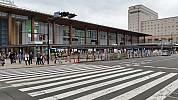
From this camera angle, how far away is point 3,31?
4753 centimetres

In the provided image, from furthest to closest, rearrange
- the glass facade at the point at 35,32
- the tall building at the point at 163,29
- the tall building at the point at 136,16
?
1. the tall building at the point at 136,16
2. the tall building at the point at 163,29
3. the glass facade at the point at 35,32

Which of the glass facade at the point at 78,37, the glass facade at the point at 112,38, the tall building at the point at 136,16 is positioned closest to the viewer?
the glass facade at the point at 78,37

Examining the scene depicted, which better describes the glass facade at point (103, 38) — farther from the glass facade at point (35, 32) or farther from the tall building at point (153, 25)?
the tall building at point (153, 25)

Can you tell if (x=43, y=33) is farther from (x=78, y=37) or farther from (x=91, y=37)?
(x=91, y=37)

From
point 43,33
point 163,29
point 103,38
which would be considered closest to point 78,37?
point 103,38

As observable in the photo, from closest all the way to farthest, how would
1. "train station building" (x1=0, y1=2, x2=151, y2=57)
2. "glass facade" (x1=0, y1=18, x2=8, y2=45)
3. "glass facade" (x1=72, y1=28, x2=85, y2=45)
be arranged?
1. "train station building" (x1=0, y1=2, x2=151, y2=57)
2. "glass facade" (x1=0, y1=18, x2=8, y2=45)
3. "glass facade" (x1=72, y1=28, x2=85, y2=45)

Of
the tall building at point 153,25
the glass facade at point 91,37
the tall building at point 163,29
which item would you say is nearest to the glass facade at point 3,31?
Result: the glass facade at point 91,37

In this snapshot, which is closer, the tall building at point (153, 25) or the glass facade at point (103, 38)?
the glass facade at point (103, 38)

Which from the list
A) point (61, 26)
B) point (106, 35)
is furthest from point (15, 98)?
point (106, 35)

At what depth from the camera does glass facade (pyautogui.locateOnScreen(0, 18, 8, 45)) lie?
47.0 meters

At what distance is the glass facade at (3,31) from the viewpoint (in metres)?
47.0

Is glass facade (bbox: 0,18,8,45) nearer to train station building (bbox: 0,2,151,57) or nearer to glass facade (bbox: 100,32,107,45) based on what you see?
train station building (bbox: 0,2,151,57)

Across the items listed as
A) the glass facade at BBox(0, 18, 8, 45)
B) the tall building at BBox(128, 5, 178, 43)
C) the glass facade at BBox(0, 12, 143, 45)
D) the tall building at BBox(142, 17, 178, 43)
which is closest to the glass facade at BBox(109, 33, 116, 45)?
the glass facade at BBox(0, 12, 143, 45)

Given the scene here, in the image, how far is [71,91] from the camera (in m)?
7.83
